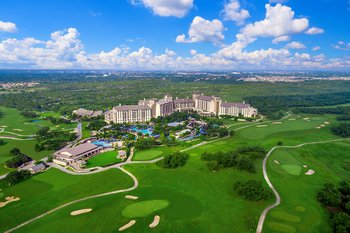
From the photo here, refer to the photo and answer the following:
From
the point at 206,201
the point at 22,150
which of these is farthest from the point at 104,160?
the point at 206,201

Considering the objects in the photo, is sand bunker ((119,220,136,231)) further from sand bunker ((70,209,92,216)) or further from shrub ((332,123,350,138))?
shrub ((332,123,350,138))

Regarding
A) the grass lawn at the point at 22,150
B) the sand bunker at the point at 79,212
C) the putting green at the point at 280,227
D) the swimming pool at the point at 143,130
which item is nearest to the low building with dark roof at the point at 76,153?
the grass lawn at the point at 22,150

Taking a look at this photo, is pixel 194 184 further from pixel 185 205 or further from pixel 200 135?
pixel 200 135

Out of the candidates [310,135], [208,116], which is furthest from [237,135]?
[208,116]

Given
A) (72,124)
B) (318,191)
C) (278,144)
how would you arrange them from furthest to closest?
(72,124), (278,144), (318,191)

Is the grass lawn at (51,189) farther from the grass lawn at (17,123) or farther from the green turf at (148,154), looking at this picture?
the grass lawn at (17,123)

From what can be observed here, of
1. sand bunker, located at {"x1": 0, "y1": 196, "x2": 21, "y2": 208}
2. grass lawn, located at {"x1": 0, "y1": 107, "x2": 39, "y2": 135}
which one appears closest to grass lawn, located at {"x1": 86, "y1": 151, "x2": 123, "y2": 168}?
sand bunker, located at {"x1": 0, "y1": 196, "x2": 21, "y2": 208}
